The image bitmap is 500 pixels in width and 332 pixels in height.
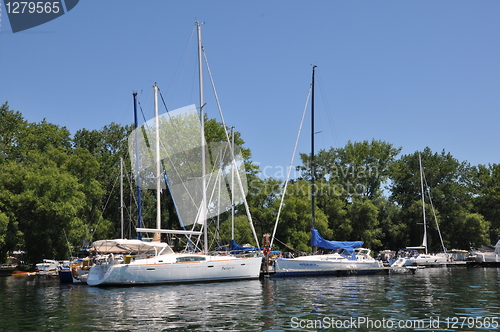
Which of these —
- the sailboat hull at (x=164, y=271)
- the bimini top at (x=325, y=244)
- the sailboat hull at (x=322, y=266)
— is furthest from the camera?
the bimini top at (x=325, y=244)

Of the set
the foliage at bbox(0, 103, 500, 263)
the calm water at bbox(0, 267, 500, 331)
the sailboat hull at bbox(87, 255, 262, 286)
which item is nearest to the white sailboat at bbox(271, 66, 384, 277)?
the foliage at bbox(0, 103, 500, 263)

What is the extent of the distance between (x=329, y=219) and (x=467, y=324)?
176 feet

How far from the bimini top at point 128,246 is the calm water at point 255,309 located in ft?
16.0

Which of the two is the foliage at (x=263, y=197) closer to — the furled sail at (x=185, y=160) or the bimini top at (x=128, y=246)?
the furled sail at (x=185, y=160)

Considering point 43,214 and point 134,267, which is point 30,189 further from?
point 134,267

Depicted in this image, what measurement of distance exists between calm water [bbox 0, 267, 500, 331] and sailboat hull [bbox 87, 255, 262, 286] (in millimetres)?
2016

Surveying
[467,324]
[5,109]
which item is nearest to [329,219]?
[5,109]

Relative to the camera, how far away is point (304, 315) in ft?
62.7

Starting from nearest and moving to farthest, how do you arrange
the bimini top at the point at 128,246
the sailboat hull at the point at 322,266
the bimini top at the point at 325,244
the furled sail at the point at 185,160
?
1. the bimini top at the point at 128,246
2. the sailboat hull at the point at 322,266
3. the bimini top at the point at 325,244
4. the furled sail at the point at 185,160

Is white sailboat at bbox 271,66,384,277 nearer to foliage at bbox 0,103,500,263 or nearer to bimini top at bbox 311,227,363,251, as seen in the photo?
bimini top at bbox 311,227,363,251

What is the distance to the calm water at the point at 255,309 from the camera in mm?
17172

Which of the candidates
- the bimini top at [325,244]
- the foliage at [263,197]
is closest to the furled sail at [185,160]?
the foliage at [263,197]

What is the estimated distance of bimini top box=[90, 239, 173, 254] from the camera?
3562 cm

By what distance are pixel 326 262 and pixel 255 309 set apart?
23525 mm
